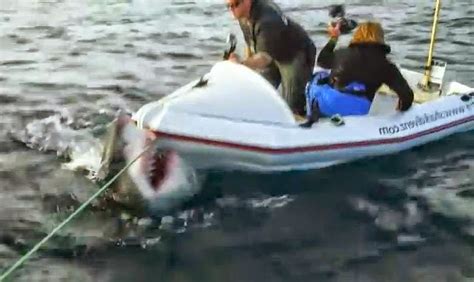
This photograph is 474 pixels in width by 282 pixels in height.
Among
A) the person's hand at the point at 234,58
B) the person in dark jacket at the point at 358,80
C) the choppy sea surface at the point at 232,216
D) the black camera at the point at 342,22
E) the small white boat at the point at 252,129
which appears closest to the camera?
the choppy sea surface at the point at 232,216

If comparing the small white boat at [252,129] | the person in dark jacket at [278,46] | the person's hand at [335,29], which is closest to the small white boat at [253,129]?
the small white boat at [252,129]

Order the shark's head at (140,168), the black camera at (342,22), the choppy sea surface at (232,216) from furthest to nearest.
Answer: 1. the black camera at (342,22)
2. the shark's head at (140,168)
3. the choppy sea surface at (232,216)

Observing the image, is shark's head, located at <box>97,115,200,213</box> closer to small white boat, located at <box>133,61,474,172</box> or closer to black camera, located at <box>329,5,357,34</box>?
small white boat, located at <box>133,61,474,172</box>

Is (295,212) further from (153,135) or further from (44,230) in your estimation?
(44,230)

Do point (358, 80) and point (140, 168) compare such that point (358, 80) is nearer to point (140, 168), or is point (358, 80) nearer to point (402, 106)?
point (402, 106)

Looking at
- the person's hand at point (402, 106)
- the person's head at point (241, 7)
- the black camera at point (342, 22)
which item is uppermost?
the person's head at point (241, 7)

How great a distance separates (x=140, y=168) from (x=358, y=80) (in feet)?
7.40

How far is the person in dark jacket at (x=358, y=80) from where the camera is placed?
800 centimetres

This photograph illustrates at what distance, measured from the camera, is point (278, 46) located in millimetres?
7980

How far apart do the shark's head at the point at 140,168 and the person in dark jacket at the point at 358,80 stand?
1.53 metres

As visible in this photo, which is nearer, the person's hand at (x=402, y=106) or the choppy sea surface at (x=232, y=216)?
the choppy sea surface at (x=232, y=216)

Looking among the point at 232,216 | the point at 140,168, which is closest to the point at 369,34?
the point at 232,216

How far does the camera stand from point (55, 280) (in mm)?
6234

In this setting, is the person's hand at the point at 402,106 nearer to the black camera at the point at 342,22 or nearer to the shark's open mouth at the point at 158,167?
the black camera at the point at 342,22
